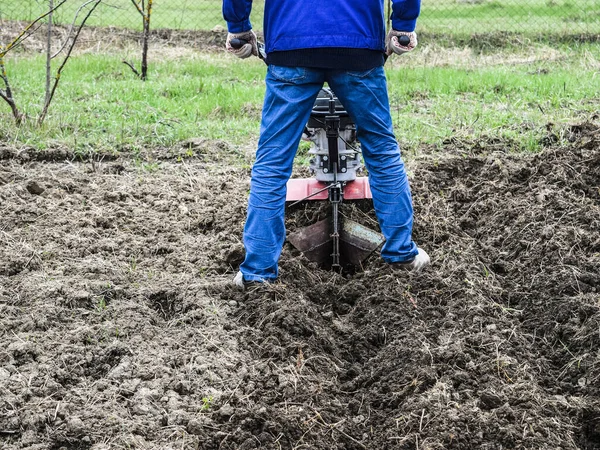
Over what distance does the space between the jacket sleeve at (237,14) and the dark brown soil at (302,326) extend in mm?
1247

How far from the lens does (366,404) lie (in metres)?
3.43

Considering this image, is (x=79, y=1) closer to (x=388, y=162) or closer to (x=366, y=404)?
(x=388, y=162)

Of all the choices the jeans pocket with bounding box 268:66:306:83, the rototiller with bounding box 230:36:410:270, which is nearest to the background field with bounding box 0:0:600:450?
the rototiller with bounding box 230:36:410:270

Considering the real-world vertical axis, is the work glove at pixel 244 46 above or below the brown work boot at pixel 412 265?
above

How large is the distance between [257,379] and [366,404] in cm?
48

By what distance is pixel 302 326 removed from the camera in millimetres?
3891

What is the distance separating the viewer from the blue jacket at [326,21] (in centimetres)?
387

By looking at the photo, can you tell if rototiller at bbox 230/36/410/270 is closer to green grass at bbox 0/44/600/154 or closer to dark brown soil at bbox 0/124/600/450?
dark brown soil at bbox 0/124/600/450

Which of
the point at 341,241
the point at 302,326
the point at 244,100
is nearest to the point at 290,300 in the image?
the point at 302,326

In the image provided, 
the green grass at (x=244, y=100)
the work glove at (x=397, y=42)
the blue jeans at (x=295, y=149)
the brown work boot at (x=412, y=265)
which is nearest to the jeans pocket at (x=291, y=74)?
the blue jeans at (x=295, y=149)

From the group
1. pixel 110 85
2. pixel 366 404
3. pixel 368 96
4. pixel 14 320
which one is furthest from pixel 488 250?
pixel 110 85

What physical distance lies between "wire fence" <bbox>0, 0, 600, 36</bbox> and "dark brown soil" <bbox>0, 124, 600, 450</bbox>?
312 inches

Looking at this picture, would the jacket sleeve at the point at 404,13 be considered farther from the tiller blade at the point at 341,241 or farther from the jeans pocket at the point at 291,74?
the tiller blade at the point at 341,241

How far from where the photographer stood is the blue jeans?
4043mm
